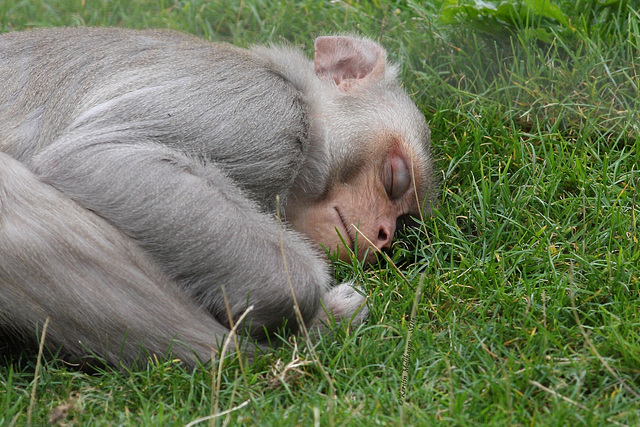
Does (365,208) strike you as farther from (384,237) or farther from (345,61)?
(345,61)

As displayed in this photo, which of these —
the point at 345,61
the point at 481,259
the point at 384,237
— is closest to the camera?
the point at 481,259

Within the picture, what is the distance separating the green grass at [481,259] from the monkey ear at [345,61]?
843 mm

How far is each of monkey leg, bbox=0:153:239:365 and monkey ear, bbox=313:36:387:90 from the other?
208 cm

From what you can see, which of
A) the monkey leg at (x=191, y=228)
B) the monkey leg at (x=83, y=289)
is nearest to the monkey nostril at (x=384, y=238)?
the monkey leg at (x=191, y=228)

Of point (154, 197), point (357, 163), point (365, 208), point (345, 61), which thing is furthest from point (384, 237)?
point (154, 197)

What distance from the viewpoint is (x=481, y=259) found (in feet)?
17.0

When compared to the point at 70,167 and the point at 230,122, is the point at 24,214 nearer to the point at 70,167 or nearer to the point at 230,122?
the point at 70,167

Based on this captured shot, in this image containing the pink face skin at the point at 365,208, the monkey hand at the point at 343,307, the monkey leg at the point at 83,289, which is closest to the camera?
the monkey leg at the point at 83,289

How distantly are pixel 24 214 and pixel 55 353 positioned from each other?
2.38ft

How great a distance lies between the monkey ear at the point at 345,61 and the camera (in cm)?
581

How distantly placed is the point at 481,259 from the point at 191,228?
72.1 inches

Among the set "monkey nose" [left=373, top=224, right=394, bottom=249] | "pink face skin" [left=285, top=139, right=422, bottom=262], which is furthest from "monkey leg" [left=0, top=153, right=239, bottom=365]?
"monkey nose" [left=373, top=224, right=394, bottom=249]

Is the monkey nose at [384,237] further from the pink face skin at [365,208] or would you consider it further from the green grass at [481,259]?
the green grass at [481,259]

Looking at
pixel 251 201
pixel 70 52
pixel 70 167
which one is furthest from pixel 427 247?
pixel 70 52
